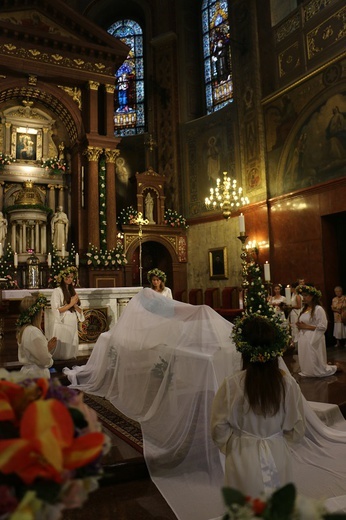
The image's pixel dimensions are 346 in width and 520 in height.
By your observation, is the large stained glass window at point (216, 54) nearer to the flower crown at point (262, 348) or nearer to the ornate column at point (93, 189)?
the ornate column at point (93, 189)

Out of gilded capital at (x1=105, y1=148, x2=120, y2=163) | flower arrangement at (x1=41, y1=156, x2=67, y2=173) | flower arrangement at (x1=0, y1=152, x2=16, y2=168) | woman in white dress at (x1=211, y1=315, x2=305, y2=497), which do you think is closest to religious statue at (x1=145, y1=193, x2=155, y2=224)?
gilded capital at (x1=105, y1=148, x2=120, y2=163)

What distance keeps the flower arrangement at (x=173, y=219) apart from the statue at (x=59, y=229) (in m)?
4.42

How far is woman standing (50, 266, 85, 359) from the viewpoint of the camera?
7.97 m

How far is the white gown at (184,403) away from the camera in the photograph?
3744 mm

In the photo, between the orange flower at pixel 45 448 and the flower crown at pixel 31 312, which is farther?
the flower crown at pixel 31 312

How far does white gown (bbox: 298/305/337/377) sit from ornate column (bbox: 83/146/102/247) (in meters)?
9.33

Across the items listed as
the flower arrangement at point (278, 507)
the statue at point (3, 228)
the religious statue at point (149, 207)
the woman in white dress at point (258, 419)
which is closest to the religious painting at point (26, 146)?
the statue at point (3, 228)

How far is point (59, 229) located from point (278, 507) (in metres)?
14.5

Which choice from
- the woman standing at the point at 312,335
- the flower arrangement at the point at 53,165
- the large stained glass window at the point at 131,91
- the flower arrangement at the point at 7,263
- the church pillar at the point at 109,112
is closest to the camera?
the woman standing at the point at 312,335

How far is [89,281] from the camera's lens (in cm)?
1440

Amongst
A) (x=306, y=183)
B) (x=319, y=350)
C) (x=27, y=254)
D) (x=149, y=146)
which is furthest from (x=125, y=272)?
(x=319, y=350)

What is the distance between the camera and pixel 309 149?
13.5 metres

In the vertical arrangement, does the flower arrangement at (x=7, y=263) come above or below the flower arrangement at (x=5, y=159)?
below

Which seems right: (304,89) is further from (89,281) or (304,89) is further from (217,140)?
(89,281)
